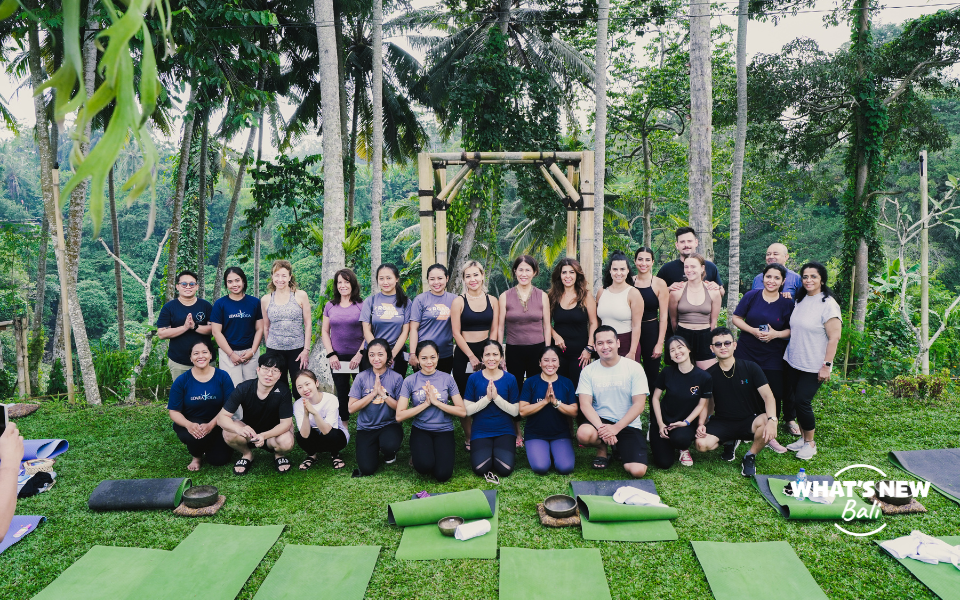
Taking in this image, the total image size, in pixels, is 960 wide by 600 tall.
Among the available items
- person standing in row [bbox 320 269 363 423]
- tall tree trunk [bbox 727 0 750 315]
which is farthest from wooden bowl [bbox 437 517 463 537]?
tall tree trunk [bbox 727 0 750 315]

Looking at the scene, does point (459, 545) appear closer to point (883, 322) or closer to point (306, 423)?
point (306, 423)

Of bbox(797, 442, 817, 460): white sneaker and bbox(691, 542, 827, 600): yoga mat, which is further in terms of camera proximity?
bbox(797, 442, 817, 460): white sneaker

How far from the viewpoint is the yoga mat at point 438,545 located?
127 inches

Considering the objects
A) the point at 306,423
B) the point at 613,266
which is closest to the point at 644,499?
the point at 613,266

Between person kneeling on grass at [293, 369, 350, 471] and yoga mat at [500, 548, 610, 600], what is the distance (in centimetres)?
171

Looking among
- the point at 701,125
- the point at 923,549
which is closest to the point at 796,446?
the point at 923,549

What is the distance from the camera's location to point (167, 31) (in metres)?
0.71

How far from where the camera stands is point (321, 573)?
3.07 meters

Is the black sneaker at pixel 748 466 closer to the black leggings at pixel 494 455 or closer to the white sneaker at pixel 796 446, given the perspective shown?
the white sneaker at pixel 796 446

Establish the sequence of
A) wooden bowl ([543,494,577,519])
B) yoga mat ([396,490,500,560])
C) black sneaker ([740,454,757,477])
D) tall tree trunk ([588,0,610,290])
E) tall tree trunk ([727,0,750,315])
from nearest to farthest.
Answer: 1. yoga mat ([396,490,500,560])
2. wooden bowl ([543,494,577,519])
3. black sneaker ([740,454,757,477])
4. tall tree trunk ([588,0,610,290])
5. tall tree trunk ([727,0,750,315])

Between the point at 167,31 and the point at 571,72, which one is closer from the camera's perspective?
the point at 167,31

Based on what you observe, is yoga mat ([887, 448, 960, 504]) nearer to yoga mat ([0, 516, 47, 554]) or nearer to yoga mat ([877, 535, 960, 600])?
yoga mat ([877, 535, 960, 600])

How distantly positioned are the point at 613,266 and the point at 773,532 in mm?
2113

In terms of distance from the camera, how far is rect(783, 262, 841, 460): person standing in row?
435 centimetres
